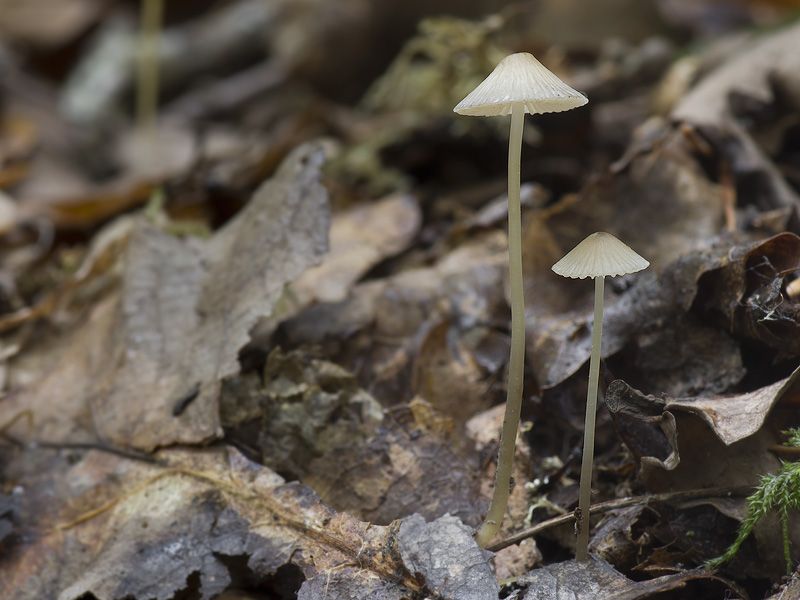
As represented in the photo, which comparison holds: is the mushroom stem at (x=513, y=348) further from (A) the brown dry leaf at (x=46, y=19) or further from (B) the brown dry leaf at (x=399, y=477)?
(A) the brown dry leaf at (x=46, y=19)

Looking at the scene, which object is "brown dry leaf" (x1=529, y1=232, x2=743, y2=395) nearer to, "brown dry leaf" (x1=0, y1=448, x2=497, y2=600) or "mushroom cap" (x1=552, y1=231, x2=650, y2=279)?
"mushroom cap" (x1=552, y1=231, x2=650, y2=279)

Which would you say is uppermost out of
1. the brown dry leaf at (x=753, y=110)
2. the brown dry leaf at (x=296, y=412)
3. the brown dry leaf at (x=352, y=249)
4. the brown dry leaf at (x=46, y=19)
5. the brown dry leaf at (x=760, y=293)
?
the brown dry leaf at (x=46, y=19)

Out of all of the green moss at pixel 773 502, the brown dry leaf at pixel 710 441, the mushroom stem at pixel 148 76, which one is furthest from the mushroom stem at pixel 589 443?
the mushroom stem at pixel 148 76

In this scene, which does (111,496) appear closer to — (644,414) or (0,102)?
(644,414)

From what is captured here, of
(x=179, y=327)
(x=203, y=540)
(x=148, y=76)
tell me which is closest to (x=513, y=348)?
(x=203, y=540)

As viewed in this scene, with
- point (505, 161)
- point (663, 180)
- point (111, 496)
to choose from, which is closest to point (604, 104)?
point (505, 161)

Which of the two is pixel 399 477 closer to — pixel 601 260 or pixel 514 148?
pixel 601 260

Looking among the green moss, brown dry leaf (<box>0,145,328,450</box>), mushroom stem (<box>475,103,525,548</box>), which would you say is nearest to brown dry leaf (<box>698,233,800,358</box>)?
the green moss
